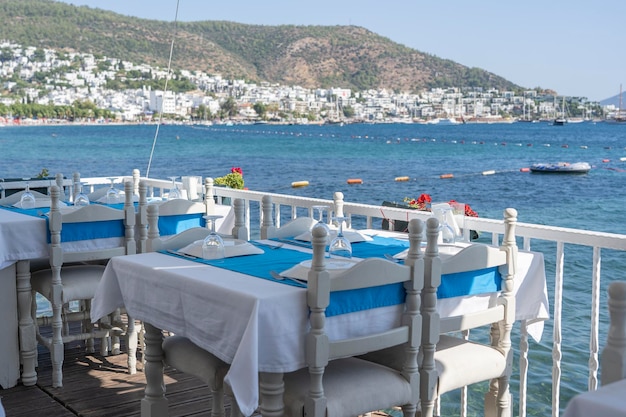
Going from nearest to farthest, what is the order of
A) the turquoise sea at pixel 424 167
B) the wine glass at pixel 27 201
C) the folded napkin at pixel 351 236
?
the folded napkin at pixel 351 236 < the wine glass at pixel 27 201 < the turquoise sea at pixel 424 167

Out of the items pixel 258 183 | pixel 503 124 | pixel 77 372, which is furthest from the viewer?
pixel 503 124

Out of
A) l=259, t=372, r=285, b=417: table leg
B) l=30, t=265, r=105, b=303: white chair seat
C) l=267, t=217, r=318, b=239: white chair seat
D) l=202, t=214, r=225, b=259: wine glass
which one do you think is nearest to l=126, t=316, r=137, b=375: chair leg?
l=30, t=265, r=105, b=303: white chair seat

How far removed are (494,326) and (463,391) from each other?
721mm

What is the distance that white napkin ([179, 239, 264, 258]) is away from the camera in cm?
321

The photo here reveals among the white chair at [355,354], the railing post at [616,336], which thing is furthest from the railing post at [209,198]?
the railing post at [616,336]

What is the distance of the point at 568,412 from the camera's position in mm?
1622

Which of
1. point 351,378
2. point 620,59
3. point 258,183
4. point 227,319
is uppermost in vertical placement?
point 620,59

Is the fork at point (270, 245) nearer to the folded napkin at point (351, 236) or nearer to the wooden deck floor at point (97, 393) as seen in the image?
the folded napkin at point (351, 236)

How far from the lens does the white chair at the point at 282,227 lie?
3738 mm

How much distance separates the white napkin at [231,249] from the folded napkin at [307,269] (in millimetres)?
439

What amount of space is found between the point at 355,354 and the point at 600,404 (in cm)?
113

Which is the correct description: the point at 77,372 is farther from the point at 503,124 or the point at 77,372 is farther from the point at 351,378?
the point at 503,124

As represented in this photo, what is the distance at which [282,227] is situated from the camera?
3.71 metres

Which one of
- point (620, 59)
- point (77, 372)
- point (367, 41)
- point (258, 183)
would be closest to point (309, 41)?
point (367, 41)
